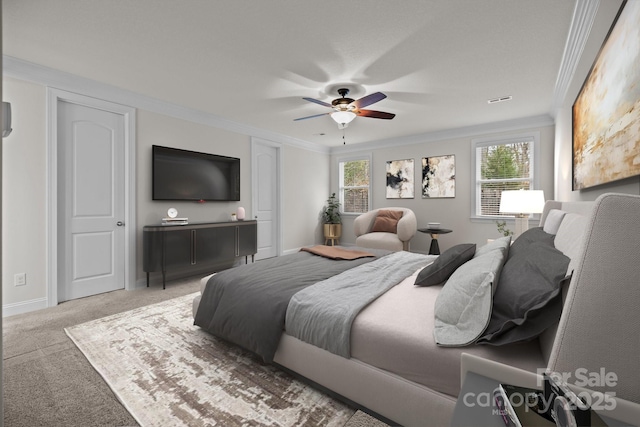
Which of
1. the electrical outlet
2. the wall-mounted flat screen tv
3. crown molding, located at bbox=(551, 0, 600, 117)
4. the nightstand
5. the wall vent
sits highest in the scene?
the wall vent

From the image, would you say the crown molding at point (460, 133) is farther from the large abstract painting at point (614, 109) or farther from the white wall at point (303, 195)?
the large abstract painting at point (614, 109)

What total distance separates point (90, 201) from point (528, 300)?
164 inches

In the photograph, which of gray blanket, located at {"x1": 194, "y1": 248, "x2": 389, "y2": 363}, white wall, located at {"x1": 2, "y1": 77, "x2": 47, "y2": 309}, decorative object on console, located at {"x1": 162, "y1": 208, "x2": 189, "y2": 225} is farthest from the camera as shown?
decorative object on console, located at {"x1": 162, "y1": 208, "x2": 189, "y2": 225}

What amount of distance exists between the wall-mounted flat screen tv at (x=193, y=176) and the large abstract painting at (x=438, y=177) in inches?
135

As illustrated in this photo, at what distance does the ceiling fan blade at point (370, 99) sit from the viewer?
Answer: 2971 mm

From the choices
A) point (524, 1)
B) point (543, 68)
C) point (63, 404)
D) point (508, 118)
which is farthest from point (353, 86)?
point (63, 404)

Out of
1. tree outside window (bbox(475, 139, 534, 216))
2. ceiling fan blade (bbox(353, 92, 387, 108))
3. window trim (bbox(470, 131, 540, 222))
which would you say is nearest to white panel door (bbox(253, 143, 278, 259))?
ceiling fan blade (bbox(353, 92, 387, 108))

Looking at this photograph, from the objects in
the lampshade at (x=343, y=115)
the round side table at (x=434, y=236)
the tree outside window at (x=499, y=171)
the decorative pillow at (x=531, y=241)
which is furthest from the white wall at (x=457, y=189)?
the decorative pillow at (x=531, y=241)

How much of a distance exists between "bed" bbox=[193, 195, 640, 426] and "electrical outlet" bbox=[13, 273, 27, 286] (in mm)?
2260

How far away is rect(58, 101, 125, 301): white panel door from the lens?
326 centimetres

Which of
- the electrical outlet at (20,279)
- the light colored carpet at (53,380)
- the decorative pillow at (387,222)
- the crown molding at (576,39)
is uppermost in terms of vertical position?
the crown molding at (576,39)

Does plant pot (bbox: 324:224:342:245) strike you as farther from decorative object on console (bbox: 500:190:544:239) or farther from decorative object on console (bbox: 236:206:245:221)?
decorative object on console (bbox: 500:190:544:239)

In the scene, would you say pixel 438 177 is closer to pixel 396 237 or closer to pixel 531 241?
pixel 396 237

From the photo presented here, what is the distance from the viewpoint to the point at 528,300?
117 cm
